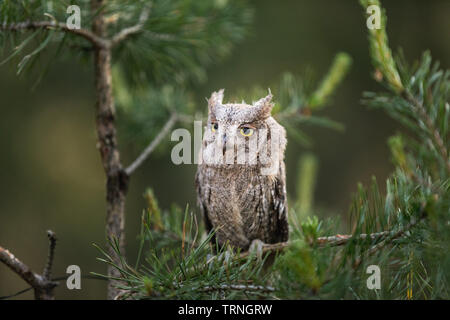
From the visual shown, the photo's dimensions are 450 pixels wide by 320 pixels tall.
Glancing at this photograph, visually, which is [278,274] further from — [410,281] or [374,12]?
[374,12]

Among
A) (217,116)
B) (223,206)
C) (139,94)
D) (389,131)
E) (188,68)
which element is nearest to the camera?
(217,116)

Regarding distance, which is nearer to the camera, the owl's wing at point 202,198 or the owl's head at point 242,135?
the owl's head at point 242,135

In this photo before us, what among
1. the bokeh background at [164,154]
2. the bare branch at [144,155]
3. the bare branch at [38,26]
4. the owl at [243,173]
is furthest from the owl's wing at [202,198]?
the bokeh background at [164,154]

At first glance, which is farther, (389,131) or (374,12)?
(389,131)

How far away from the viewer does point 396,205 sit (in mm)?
673

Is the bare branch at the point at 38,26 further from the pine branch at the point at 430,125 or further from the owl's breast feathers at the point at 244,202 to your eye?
the pine branch at the point at 430,125

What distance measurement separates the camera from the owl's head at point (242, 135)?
820 millimetres

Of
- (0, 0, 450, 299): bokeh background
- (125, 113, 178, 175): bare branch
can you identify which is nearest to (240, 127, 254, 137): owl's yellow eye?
(125, 113, 178, 175): bare branch

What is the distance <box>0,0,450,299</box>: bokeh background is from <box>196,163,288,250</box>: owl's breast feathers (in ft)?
6.45

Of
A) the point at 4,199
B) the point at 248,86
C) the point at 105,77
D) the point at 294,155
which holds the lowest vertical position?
the point at 4,199

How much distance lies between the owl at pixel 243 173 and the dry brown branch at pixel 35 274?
0.32 meters

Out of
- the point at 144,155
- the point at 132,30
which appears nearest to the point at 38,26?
the point at 132,30

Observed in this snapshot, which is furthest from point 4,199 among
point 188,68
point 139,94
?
point 188,68

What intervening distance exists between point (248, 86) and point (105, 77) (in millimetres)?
2354
